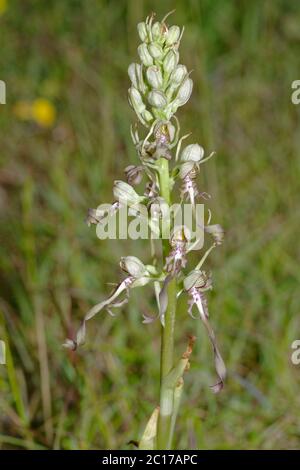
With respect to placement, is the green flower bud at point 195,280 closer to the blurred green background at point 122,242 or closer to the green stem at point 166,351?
the green stem at point 166,351

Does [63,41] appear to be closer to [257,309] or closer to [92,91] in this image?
[92,91]

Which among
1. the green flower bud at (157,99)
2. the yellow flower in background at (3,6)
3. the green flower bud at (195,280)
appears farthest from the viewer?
the yellow flower in background at (3,6)

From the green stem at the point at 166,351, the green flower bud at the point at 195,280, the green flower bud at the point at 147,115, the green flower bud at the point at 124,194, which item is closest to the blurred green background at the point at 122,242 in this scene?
the green stem at the point at 166,351

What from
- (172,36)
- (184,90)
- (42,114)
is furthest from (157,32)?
(42,114)

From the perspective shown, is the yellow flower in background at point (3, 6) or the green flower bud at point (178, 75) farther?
the yellow flower in background at point (3, 6)

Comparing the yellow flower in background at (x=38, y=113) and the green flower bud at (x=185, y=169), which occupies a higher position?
the yellow flower in background at (x=38, y=113)
